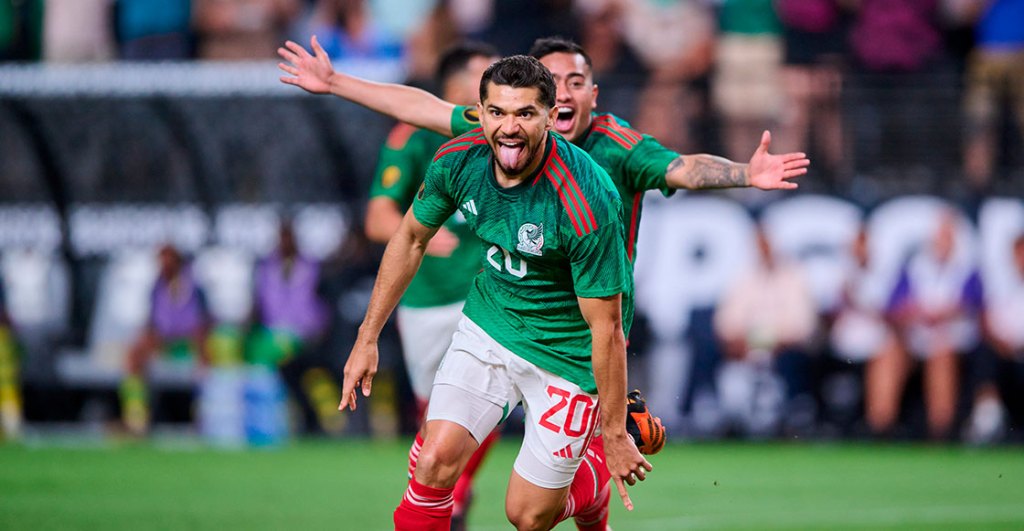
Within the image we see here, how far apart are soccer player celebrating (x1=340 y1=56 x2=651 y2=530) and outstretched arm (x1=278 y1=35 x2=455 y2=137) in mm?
803

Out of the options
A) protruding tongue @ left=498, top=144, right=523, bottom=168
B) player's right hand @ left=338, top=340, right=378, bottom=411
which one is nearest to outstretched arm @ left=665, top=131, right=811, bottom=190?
protruding tongue @ left=498, top=144, right=523, bottom=168

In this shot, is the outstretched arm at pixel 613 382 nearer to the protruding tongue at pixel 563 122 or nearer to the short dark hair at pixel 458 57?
the protruding tongue at pixel 563 122

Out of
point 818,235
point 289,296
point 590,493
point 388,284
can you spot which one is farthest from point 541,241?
point 289,296

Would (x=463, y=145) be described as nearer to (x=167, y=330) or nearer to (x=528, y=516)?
(x=528, y=516)

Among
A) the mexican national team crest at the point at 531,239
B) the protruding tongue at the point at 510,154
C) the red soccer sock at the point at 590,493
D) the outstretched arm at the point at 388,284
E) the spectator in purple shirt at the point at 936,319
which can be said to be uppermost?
the protruding tongue at the point at 510,154

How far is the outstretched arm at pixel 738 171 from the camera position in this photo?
671 centimetres

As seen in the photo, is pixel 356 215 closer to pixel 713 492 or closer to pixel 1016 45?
pixel 713 492

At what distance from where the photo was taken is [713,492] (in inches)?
441

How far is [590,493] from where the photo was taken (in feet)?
23.7

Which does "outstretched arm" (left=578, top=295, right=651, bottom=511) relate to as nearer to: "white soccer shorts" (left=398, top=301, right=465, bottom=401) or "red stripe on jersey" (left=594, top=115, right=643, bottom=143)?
"red stripe on jersey" (left=594, top=115, right=643, bottom=143)

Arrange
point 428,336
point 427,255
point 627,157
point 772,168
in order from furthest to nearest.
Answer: point 428,336 → point 427,255 → point 627,157 → point 772,168

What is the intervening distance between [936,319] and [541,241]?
349 inches

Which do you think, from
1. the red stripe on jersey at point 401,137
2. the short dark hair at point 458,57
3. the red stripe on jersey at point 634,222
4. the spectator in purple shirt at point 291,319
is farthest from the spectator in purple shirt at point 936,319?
the red stripe on jersey at point 634,222

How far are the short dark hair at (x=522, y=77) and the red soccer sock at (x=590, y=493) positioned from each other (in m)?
1.92
